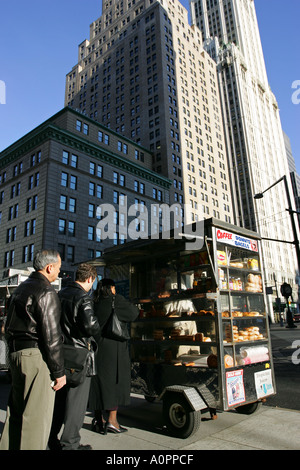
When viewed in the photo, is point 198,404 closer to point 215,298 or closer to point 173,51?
point 215,298

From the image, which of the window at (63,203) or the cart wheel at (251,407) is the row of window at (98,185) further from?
the cart wheel at (251,407)

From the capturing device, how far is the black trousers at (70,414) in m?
3.55

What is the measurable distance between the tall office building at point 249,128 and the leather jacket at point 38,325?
81.3 m

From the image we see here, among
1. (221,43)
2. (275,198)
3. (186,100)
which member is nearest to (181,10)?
(186,100)

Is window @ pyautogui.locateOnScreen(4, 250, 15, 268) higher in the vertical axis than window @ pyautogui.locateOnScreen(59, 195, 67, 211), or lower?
lower

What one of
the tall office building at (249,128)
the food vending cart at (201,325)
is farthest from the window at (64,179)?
the tall office building at (249,128)

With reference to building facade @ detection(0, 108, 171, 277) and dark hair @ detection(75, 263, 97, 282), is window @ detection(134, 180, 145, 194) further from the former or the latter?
dark hair @ detection(75, 263, 97, 282)

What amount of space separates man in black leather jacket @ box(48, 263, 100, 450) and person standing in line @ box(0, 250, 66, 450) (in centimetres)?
64

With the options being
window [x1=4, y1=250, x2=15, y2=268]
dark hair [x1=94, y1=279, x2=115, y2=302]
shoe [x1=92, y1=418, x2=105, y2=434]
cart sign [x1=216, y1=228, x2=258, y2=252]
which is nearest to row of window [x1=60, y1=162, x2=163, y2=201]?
window [x1=4, y1=250, x2=15, y2=268]

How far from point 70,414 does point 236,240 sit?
13.1 feet

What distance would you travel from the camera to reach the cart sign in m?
5.59

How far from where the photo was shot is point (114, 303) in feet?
16.4

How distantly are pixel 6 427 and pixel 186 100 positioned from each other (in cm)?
7629

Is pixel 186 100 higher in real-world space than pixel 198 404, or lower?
higher
